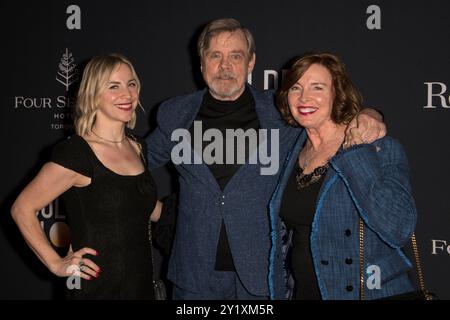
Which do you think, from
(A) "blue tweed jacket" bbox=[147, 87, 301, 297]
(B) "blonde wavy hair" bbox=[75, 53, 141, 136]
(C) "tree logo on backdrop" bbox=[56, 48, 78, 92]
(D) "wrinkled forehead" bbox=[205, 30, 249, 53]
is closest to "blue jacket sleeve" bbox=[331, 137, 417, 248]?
(A) "blue tweed jacket" bbox=[147, 87, 301, 297]

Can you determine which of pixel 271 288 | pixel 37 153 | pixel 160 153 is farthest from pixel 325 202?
pixel 37 153

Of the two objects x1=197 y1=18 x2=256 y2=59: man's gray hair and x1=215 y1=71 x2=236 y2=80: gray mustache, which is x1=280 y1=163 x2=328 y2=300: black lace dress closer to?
x1=215 y1=71 x2=236 y2=80: gray mustache

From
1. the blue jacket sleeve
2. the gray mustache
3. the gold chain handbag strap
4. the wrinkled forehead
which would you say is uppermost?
the wrinkled forehead

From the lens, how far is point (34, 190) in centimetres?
194

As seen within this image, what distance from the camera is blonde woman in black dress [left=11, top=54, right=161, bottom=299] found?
195cm

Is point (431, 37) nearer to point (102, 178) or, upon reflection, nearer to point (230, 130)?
point (230, 130)

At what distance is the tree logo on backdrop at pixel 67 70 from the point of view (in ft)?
11.5

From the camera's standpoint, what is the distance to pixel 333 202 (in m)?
1.83

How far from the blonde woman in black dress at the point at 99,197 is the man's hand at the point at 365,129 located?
0.96 metres

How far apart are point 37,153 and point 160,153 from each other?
1.50 metres

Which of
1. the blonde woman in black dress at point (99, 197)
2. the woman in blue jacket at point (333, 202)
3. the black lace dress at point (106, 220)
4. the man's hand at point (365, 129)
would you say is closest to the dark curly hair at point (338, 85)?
the woman in blue jacket at point (333, 202)

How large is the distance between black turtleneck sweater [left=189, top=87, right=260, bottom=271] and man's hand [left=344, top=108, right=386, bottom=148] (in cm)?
65

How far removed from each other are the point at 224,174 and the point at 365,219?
89 cm

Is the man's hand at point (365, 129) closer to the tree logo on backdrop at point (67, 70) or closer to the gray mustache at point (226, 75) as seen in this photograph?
the gray mustache at point (226, 75)
